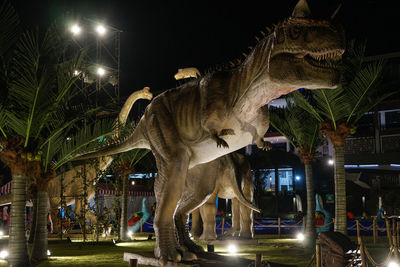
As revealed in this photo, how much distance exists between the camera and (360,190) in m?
21.9

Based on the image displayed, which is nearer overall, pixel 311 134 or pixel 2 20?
pixel 2 20

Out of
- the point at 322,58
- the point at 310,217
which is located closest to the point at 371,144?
the point at 310,217

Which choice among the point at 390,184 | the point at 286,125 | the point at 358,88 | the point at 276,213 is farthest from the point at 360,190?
the point at 358,88

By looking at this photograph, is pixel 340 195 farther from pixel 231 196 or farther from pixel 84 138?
pixel 84 138

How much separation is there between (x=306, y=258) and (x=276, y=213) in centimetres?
1627

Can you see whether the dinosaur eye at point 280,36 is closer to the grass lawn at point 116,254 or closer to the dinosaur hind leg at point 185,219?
the dinosaur hind leg at point 185,219

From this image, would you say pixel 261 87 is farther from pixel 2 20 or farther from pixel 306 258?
pixel 306 258

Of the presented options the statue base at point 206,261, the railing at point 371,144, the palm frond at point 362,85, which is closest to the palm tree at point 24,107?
the statue base at point 206,261

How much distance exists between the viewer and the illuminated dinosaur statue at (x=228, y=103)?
4.19 meters

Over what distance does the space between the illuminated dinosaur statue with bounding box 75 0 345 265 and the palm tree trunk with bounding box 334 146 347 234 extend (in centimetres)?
349

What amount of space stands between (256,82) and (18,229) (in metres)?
3.97

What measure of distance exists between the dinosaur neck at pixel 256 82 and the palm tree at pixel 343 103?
11.4ft

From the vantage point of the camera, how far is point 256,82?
4.80m

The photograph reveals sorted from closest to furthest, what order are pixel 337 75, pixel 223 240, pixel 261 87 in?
pixel 337 75 → pixel 261 87 → pixel 223 240
